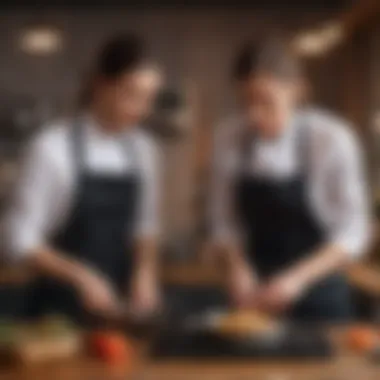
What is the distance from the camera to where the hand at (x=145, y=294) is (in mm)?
1134

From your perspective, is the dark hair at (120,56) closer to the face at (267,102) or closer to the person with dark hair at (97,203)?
the person with dark hair at (97,203)

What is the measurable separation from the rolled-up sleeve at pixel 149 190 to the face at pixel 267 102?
0.33ft

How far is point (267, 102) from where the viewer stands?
1.17m

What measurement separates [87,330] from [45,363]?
6 centimetres

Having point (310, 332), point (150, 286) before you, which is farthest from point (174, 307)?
point (310, 332)

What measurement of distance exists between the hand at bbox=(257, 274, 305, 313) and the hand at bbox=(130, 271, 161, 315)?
102mm

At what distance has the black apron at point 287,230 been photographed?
115cm

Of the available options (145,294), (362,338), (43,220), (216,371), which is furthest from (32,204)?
(362,338)

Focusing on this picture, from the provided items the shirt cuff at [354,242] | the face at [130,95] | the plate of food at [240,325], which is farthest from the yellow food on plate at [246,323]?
the face at [130,95]

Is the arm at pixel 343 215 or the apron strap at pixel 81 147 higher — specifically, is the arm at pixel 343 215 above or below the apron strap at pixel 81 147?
below

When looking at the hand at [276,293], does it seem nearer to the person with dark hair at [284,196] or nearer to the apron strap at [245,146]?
the person with dark hair at [284,196]

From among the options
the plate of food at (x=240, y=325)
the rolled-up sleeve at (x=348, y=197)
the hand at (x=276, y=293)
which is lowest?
the plate of food at (x=240, y=325)

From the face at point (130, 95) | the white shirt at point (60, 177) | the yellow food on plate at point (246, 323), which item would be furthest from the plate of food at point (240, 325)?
the face at point (130, 95)

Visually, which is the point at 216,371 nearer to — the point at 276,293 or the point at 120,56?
the point at 276,293
